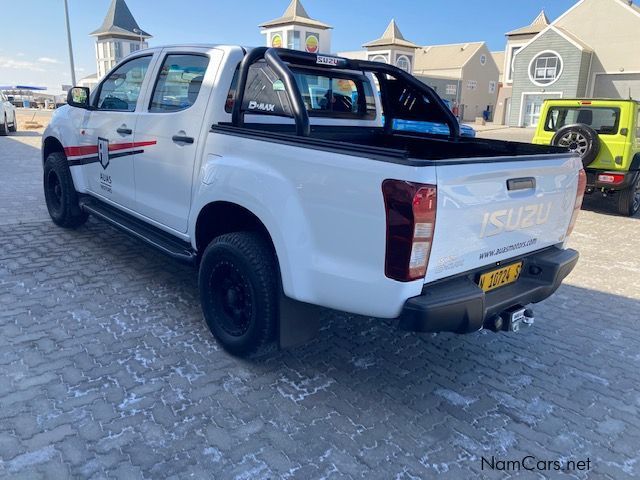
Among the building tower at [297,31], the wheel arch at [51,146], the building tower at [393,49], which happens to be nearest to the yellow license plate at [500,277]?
the wheel arch at [51,146]

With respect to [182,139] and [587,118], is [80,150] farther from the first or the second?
[587,118]

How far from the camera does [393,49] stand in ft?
157

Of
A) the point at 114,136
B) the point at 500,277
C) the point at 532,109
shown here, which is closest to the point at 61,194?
the point at 114,136

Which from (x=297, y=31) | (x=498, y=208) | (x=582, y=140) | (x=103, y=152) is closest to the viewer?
(x=498, y=208)

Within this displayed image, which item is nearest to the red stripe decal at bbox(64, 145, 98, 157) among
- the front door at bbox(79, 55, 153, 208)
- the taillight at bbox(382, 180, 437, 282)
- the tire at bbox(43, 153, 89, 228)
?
the front door at bbox(79, 55, 153, 208)

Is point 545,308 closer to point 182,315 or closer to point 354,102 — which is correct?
point 354,102

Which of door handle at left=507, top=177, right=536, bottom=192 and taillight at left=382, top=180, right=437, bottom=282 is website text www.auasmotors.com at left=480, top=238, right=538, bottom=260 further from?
taillight at left=382, top=180, right=437, bottom=282

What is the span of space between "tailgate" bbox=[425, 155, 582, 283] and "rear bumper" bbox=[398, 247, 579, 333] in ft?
0.26

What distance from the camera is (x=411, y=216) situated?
7.50 ft

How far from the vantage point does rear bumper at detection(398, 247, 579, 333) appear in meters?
2.43

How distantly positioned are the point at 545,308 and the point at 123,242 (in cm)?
431

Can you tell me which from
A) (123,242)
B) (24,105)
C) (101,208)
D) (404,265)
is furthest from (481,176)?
(24,105)

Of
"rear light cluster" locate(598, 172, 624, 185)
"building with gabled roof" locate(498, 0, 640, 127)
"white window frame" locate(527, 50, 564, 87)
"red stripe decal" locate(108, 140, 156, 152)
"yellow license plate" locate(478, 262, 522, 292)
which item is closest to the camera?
"yellow license plate" locate(478, 262, 522, 292)

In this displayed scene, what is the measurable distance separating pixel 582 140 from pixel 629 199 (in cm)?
122
